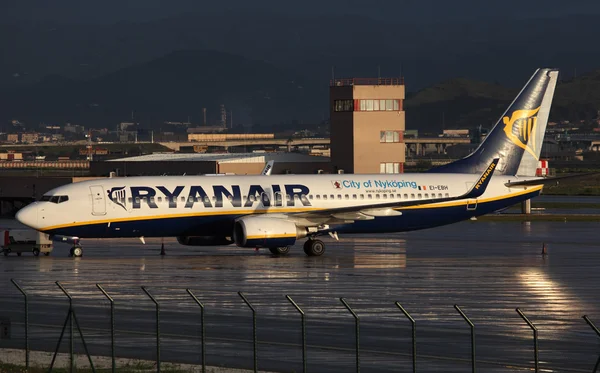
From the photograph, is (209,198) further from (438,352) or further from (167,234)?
(438,352)

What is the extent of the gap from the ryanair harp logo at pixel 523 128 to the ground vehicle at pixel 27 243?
2652 centimetres

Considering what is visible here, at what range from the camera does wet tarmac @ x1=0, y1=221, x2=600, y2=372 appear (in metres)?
29.7

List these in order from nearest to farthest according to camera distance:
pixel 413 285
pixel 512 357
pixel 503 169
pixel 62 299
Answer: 1. pixel 512 357
2. pixel 62 299
3. pixel 413 285
4. pixel 503 169

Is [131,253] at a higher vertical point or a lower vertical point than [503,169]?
lower

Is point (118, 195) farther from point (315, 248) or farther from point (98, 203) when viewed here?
point (315, 248)

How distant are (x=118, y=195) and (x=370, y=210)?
40.4 feet

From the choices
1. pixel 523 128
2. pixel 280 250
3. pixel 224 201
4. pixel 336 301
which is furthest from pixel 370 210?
pixel 336 301

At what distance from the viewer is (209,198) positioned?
58.3 m

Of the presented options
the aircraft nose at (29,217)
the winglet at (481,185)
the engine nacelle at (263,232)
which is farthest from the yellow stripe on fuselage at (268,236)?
the aircraft nose at (29,217)

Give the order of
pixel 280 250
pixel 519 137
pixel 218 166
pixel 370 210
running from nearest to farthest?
pixel 370 210 < pixel 280 250 < pixel 519 137 < pixel 218 166

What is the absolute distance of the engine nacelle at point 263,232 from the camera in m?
55.9

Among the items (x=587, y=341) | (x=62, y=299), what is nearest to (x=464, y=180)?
(x=62, y=299)

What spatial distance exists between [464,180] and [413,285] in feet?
64.2

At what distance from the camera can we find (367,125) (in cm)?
11394
